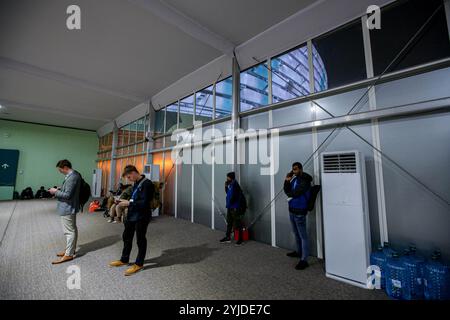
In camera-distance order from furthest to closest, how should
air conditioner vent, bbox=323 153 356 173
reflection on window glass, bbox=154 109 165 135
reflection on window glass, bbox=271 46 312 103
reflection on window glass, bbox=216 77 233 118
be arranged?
1. reflection on window glass, bbox=154 109 165 135
2. reflection on window glass, bbox=216 77 233 118
3. reflection on window glass, bbox=271 46 312 103
4. air conditioner vent, bbox=323 153 356 173

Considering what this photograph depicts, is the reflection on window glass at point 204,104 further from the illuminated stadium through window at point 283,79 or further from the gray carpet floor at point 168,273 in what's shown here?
the gray carpet floor at point 168,273

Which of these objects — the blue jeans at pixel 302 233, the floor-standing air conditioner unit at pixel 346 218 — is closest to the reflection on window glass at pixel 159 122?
the blue jeans at pixel 302 233

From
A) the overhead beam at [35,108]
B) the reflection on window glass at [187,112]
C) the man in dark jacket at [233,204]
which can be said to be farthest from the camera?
the overhead beam at [35,108]

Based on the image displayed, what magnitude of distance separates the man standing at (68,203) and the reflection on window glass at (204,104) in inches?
143

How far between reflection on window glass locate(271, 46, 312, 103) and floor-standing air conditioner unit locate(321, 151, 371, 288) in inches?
67.1

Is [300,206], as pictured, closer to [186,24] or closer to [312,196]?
[312,196]

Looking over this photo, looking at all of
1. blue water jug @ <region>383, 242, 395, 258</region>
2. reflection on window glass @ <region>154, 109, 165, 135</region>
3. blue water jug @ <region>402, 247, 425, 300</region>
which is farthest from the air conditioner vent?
reflection on window glass @ <region>154, 109, 165, 135</region>

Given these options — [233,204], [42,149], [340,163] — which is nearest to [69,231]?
[233,204]

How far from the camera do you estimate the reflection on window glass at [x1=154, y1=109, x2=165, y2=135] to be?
792 cm

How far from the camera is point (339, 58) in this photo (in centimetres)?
354

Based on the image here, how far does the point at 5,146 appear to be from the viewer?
36.0 feet

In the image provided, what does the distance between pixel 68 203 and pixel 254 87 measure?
4316 millimetres

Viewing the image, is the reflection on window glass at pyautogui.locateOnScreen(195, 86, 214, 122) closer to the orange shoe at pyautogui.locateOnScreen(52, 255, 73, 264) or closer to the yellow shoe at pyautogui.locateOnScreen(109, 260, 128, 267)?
the yellow shoe at pyautogui.locateOnScreen(109, 260, 128, 267)

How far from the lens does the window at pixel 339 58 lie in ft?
10.9
